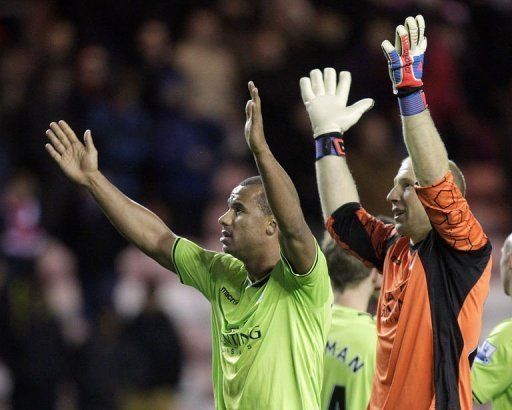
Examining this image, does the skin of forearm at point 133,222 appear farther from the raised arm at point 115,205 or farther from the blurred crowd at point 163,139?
the blurred crowd at point 163,139

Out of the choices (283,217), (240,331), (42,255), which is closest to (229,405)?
(240,331)

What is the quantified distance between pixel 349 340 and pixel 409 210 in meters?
1.07

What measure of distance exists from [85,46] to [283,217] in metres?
6.45

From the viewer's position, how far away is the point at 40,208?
9.58 m

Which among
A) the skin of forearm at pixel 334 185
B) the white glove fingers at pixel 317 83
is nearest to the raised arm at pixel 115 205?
the skin of forearm at pixel 334 185

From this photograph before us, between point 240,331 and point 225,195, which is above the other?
point 225,195

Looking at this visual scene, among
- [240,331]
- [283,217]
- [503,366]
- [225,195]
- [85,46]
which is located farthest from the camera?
[85,46]

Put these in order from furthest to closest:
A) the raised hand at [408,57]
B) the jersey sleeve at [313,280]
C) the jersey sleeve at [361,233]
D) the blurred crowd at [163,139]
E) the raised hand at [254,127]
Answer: the blurred crowd at [163,139] → the jersey sleeve at [361,233] → the jersey sleeve at [313,280] → the raised hand at [254,127] → the raised hand at [408,57]

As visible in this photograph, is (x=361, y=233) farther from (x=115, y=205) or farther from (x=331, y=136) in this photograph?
(x=115, y=205)

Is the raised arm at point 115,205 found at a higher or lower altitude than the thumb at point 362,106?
lower

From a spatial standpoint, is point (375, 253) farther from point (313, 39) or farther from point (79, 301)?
point (313, 39)

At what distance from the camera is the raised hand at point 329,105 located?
4992 mm

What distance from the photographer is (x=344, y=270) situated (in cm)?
551

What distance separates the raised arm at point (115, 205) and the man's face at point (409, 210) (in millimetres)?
1116
